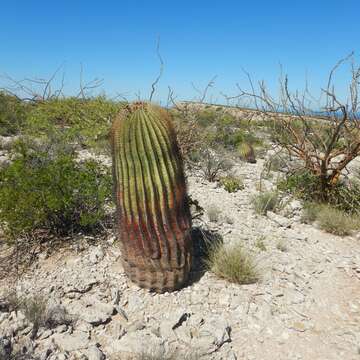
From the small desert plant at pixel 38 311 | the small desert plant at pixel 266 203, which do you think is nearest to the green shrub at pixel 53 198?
the small desert plant at pixel 38 311

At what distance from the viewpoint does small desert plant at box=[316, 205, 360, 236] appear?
5734mm

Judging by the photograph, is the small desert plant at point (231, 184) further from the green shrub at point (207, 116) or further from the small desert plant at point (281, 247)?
the green shrub at point (207, 116)

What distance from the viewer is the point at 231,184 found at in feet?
25.0

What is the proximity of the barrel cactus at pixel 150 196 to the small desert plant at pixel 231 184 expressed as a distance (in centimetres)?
373

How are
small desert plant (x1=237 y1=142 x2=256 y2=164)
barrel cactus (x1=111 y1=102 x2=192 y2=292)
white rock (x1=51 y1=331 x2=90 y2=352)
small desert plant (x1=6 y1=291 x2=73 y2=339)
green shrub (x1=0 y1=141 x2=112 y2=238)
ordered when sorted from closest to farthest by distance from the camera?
white rock (x1=51 y1=331 x2=90 y2=352)
small desert plant (x1=6 y1=291 x2=73 y2=339)
barrel cactus (x1=111 y1=102 x2=192 y2=292)
green shrub (x1=0 y1=141 x2=112 y2=238)
small desert plant (x1=237 y1=142 x2=256 y2=164)

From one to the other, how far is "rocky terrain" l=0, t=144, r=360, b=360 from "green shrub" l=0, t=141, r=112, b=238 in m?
0.34

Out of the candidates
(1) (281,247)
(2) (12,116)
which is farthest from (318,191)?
(2) (12,116)

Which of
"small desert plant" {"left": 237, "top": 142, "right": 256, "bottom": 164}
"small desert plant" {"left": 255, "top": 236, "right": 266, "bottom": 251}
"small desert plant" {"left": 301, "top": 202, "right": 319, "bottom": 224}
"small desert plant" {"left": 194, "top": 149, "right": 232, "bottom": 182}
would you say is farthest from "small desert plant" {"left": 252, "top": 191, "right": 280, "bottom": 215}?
"small desert plant" {"left": 237, "top": 142, "right": 256, "bottom": 164}

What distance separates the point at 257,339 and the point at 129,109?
2.50 metres

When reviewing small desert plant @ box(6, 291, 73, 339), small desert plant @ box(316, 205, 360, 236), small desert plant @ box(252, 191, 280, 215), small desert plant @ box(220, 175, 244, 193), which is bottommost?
small desert plant @ box(6, 291, 73, 339)

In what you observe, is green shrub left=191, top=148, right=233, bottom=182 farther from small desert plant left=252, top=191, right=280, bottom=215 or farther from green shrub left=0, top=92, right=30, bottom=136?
green shrub left=0, top=92, right=30, bottom=136

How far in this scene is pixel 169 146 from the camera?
3.69 meters

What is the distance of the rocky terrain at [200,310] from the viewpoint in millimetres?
3217

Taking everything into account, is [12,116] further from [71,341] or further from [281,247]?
[71,341]
